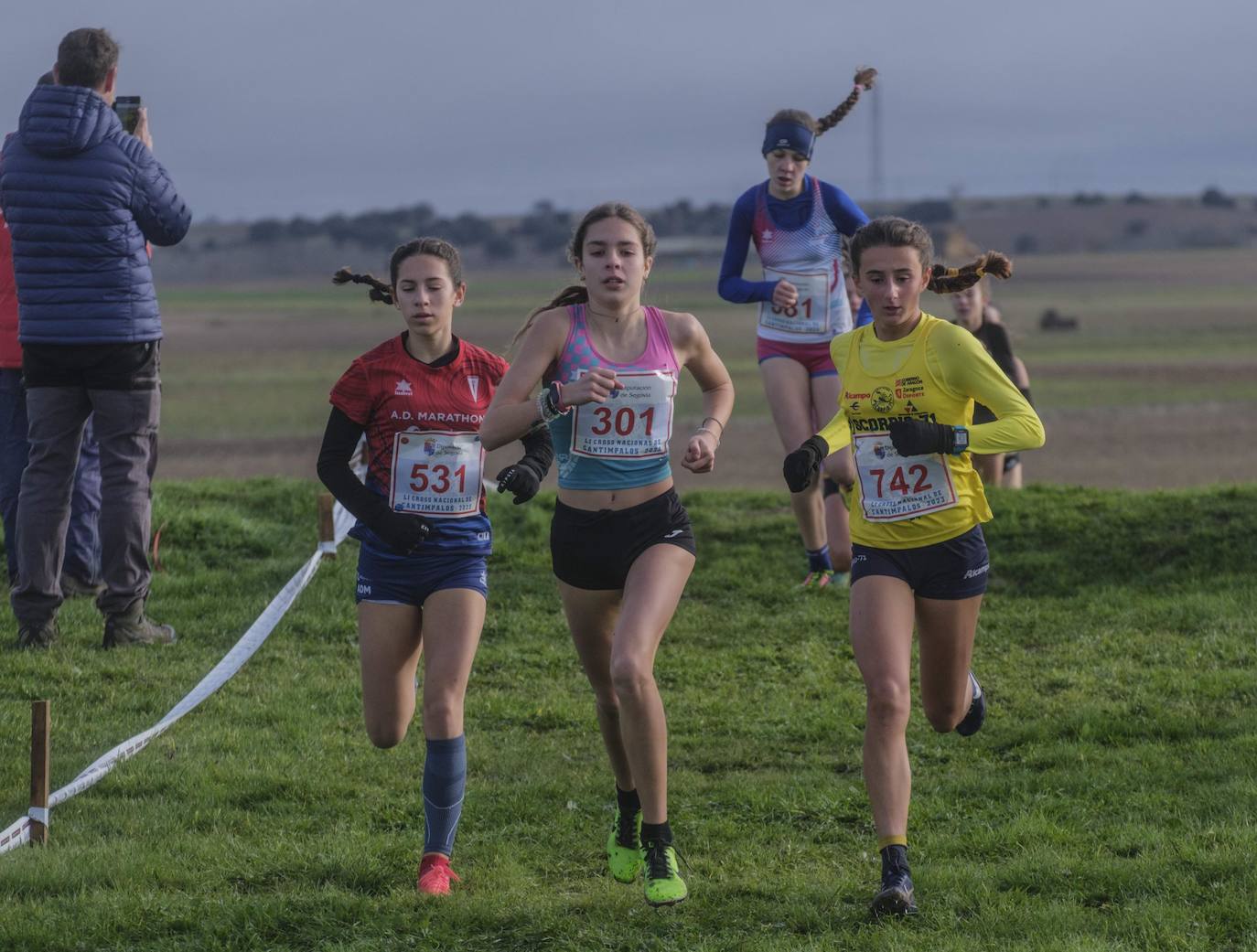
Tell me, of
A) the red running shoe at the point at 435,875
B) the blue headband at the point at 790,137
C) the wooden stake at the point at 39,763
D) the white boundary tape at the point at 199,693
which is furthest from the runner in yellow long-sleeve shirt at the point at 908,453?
the blue headband at the point at 790,137

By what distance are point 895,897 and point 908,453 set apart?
4.64 feet

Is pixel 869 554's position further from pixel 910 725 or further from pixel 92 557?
pixel 92 557

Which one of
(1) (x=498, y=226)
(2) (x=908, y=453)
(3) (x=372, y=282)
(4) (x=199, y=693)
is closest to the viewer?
(2) (x=908, y=453)

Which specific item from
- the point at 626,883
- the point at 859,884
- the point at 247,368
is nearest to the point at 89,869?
the point at 626,883

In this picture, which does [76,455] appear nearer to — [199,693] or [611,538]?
[199,693]

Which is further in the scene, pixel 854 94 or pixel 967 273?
pixel 854 94

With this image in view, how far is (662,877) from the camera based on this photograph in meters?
5.63

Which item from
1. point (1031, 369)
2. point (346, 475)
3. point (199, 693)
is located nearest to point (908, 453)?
point (346, 475)

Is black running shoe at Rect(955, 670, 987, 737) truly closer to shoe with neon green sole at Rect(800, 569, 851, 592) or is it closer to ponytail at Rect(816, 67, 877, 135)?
shoe with neon green sole at Rect(800, 569, 851, 592)

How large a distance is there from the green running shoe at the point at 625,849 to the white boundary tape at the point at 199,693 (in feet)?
6.90

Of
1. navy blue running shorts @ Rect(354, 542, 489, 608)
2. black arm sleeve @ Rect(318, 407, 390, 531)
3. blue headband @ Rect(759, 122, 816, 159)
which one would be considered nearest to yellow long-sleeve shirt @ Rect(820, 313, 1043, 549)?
navy blue running shorts @ Rect(354, 542, 489, 608)

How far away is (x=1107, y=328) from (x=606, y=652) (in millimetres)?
48270

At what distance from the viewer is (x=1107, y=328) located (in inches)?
2046

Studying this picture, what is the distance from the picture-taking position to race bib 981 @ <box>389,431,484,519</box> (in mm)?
6164
